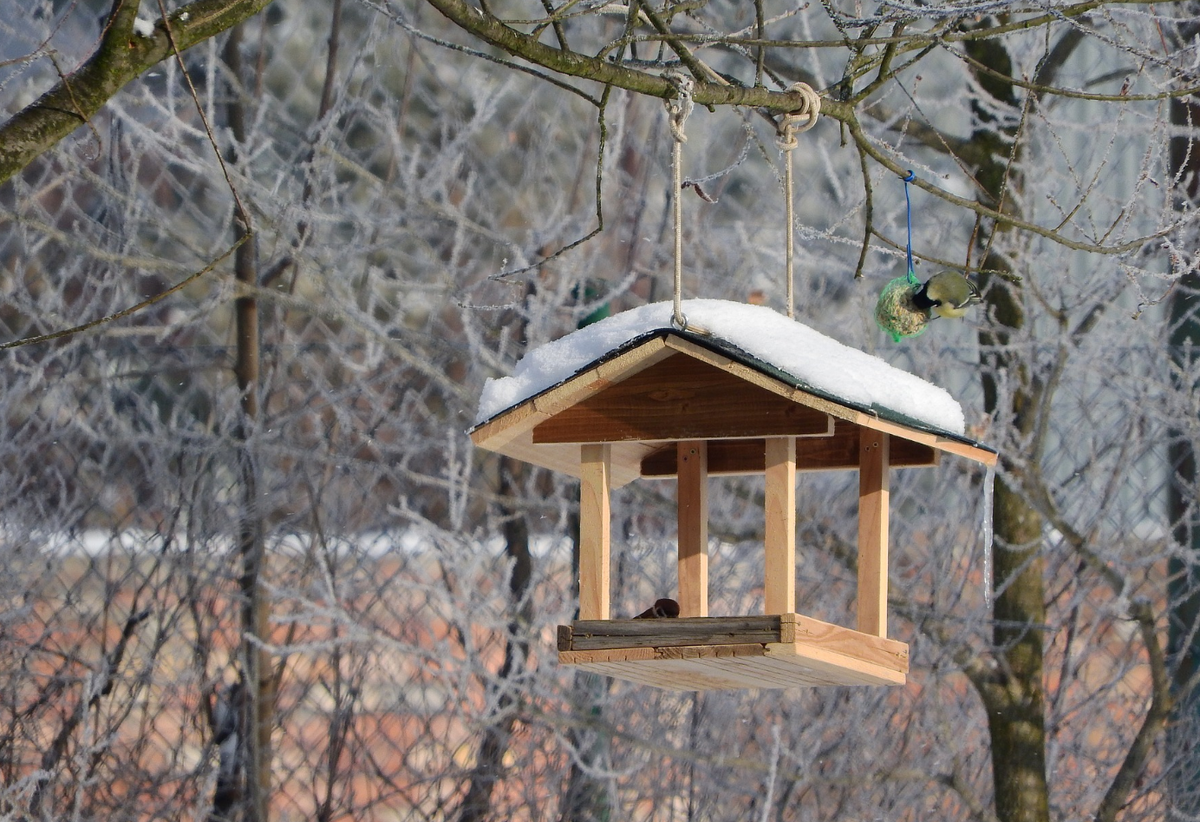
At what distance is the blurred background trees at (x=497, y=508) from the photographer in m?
4.92

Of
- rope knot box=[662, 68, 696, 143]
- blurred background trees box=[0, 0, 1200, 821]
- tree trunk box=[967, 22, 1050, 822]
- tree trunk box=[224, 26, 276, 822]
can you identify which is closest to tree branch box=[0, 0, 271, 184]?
rope knot box=[662, 68, 696, 143]

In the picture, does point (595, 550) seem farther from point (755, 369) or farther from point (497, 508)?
point (497, 508)

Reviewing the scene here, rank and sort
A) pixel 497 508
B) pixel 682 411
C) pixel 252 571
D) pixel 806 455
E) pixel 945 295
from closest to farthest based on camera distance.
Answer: pixel 682 411 < pixel 945 295 < pixel 806 455 < pixel 252 571 < pixel 497 508

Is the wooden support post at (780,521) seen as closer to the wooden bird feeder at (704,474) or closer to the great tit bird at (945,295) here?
the wooden bird feeder at (704,474)

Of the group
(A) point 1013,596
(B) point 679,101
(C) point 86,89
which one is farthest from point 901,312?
(A) point 1013,596

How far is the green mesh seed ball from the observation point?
2631mm

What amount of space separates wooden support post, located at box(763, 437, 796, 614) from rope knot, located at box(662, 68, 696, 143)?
0.54 metres

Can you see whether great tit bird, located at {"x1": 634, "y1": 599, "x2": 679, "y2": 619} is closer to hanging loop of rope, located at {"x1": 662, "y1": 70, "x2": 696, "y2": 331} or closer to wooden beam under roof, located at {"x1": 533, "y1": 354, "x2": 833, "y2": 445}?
wooden beam under roof, located at {"x1": 533, "y1": 354, "x2": 833, "y2": 445}

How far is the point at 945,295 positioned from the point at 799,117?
431mm

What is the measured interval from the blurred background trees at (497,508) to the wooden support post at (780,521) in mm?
2338

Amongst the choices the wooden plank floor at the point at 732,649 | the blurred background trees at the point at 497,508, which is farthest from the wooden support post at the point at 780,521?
the blurred background trees at the point at 497,508

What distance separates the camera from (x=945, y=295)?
258 cm

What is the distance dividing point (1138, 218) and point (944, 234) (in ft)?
2.53

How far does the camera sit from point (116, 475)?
5.57 m
